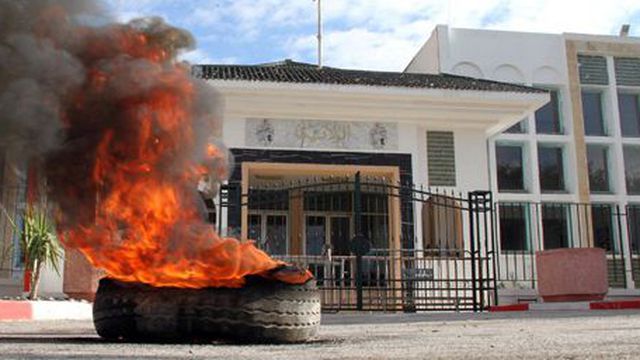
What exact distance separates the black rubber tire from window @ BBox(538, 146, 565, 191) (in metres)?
18.3

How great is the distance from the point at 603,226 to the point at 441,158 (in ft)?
27.0

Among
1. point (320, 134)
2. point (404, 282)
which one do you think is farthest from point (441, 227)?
point (320, 134)

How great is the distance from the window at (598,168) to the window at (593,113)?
53cm

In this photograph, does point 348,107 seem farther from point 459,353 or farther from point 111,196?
point 459,353

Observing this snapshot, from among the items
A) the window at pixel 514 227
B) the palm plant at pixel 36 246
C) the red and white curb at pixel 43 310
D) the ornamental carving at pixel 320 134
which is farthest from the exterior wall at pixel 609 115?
the palm plant at pixel 36 246

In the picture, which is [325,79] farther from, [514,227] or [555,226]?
[555,226]

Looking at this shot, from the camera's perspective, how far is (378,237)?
1620cm

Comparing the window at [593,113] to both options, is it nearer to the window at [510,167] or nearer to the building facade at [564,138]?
the building facade at [564,138]

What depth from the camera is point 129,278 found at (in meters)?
4.82

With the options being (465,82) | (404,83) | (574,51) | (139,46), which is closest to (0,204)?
A: (139,46)

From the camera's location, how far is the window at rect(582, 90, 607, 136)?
73.4ft

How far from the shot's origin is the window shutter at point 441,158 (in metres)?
15.9

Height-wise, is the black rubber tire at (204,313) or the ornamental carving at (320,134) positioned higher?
the ornamental carving at (320,134)

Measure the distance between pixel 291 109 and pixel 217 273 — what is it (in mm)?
10893
